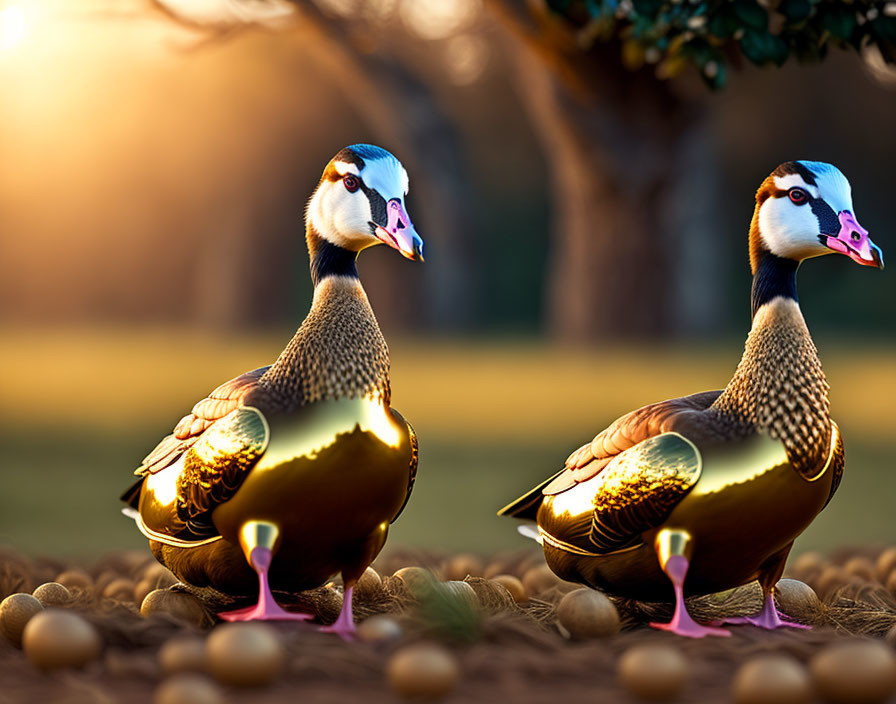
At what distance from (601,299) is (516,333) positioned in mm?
7049

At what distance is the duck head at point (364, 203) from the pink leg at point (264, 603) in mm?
858

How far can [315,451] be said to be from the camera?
3016 mm

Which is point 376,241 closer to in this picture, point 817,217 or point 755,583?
point 817,217

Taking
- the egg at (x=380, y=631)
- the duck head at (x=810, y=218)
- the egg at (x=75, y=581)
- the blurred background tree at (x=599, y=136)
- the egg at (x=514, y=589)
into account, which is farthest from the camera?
the blurred background tree at (x=599, y=136)

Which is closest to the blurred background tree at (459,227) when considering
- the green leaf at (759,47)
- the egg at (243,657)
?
the green leaf at (759,47)

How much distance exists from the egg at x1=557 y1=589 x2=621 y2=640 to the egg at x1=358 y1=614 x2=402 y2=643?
473 mm

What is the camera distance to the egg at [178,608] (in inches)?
129

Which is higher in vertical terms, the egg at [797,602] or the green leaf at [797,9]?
the green leaf at [797,9]

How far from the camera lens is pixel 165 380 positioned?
12820 millimetres

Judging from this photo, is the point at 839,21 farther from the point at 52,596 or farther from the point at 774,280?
the point at 52,596

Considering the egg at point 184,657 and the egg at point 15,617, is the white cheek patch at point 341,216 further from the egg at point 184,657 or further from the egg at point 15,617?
the egg at point 15,617

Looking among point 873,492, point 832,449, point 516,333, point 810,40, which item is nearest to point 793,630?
point 832,449

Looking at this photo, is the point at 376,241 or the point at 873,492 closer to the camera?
the point at 376,241

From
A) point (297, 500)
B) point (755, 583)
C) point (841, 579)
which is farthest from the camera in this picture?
point (841, 579)
